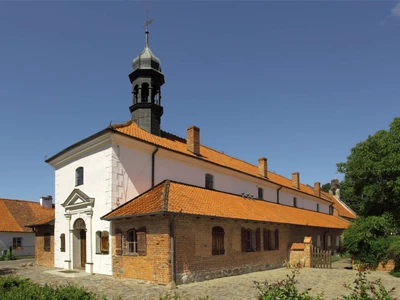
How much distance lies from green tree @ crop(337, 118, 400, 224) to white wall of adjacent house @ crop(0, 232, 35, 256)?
1184 inches

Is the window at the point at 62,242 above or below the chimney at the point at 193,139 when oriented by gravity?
below

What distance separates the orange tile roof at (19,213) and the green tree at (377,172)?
30797 millimetres

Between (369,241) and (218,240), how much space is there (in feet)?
33.9

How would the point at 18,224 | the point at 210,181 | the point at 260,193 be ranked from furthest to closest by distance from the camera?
1. the point at 18,224
2. the point at 260,193
3. the point at 210,181

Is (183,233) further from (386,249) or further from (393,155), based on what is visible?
(393,155)

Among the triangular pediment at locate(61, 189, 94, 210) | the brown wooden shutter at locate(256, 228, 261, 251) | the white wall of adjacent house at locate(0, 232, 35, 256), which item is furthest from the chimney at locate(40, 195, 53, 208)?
the brown wooden shutter at locate(256, 228, 261, 251)

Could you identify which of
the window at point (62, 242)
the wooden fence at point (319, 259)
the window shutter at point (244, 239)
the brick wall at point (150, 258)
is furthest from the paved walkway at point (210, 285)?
the wooden fence at point (319, 259)

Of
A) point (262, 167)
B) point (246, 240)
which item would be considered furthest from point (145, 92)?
point (262, 167)

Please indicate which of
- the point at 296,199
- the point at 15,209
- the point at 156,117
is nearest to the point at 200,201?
the point at 156,117

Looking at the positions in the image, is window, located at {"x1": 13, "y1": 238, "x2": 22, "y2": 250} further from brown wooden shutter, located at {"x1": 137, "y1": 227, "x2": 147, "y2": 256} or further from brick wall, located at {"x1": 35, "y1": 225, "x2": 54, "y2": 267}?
brown wooden shutter, located at {"x1": 137, "y1": 227, "x2": 147, "y2": 256}

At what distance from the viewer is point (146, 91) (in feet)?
68.8

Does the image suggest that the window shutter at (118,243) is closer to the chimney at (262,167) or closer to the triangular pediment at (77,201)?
the triangular pediment at (77,201)

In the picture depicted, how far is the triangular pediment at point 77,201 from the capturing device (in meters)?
17.6

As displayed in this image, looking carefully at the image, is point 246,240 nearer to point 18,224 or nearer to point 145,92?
point 145,92
